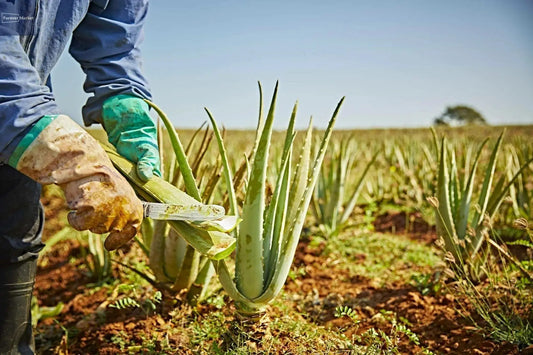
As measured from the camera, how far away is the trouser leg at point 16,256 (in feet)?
6.13

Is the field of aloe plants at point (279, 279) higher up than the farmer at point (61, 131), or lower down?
lower down

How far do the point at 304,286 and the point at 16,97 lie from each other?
6.15 ft

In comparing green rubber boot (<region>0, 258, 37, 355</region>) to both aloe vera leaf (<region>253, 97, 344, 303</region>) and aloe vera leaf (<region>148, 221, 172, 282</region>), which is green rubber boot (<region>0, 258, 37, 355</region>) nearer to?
aloe vera leaf (<region>148, 221, 172, 282</region>)

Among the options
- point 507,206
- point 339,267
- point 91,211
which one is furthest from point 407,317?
point 507,206

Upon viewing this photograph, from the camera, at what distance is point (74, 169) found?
4.18 ft

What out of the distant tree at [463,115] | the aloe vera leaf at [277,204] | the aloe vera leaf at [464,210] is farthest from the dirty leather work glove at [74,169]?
the distant tree at [463,115]

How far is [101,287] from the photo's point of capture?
9.02 feet

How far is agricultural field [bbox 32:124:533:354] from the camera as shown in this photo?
5.40 feet

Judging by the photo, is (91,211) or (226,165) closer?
(91,211)

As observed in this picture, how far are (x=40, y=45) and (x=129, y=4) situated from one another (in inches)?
16.8

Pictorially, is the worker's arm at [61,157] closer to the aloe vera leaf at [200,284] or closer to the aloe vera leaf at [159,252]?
the aloe vera leaf at [200,284]

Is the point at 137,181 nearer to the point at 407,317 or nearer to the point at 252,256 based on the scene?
the point at 252,256

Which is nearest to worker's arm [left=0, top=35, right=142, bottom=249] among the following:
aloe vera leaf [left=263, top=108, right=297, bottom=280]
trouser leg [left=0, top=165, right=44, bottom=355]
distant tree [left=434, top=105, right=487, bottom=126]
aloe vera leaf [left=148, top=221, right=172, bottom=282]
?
aloe vera leaf [left=263, top=108, right=297, bottom=280]

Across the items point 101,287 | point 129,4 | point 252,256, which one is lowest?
point 101,287
